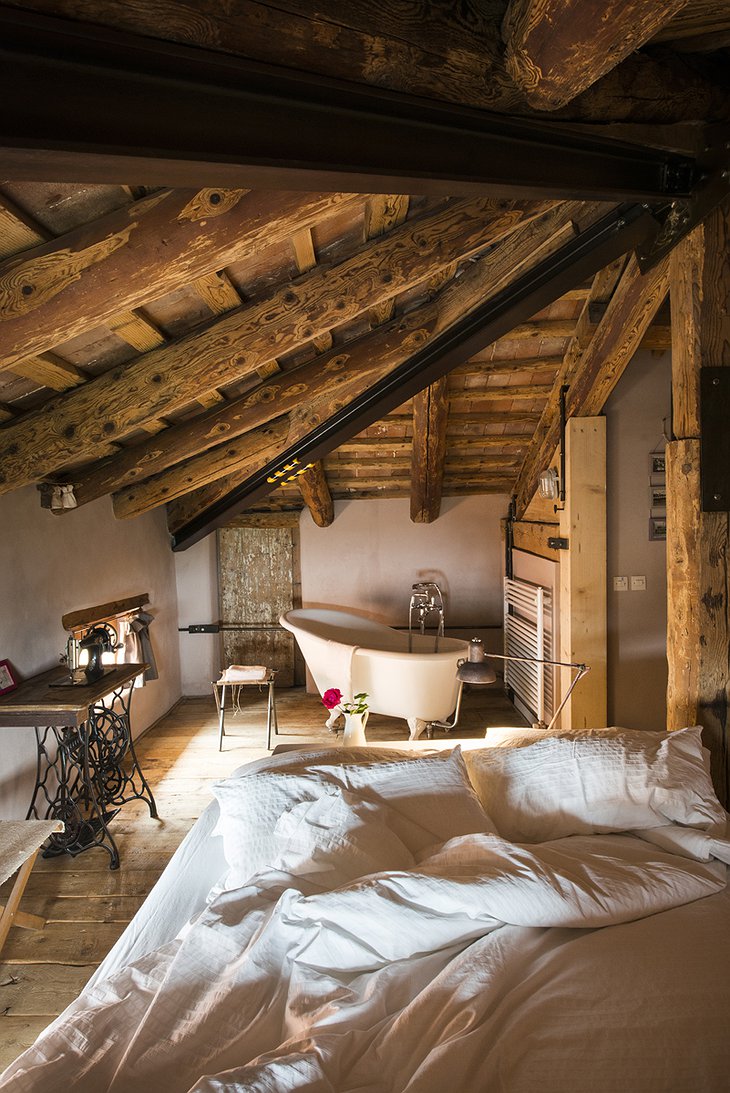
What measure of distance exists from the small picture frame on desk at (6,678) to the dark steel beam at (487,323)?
2.12 m

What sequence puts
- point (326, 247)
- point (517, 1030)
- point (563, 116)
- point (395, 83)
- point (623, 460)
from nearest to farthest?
point (517, 1030) → point (395, 83) → point (563, 116) → point (326, 247) → point (623, 460)

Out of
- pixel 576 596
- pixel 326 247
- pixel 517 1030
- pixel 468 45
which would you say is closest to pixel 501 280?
pixel 326 247

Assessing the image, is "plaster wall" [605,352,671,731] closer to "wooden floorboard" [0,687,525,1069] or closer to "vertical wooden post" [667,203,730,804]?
"wooden floorboard" [0,687,525,1069]

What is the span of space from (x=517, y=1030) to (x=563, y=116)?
6.67 feet

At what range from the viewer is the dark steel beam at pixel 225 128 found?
44.9 inches

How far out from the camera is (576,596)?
13.1ft

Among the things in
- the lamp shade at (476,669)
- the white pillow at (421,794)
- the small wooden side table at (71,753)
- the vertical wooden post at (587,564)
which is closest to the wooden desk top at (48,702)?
the small wooden side table at (71,753)

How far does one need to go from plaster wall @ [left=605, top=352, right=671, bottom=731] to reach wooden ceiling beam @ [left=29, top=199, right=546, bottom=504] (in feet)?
5.65

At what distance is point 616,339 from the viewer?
11.4ft

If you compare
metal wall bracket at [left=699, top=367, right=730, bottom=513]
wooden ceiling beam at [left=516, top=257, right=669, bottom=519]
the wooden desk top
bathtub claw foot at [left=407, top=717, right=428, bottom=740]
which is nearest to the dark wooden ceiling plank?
metal wall bracket at [left=699, top=367, right=730, bottom=513]

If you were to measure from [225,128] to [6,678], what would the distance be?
9.04 feet

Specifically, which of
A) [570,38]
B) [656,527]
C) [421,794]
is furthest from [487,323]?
[421,794]

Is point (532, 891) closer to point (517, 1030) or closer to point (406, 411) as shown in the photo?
point (517, 1030)

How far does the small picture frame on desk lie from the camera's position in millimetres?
3111
